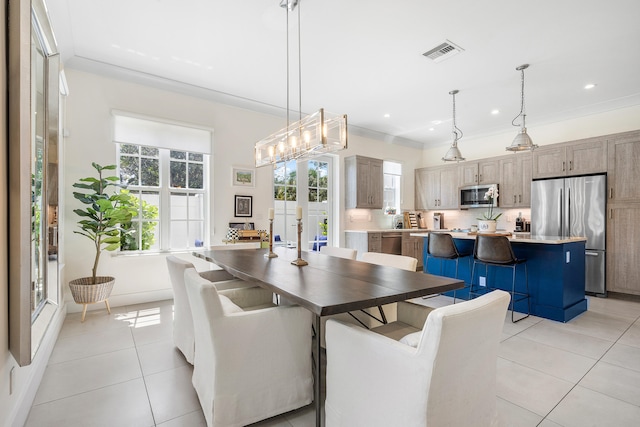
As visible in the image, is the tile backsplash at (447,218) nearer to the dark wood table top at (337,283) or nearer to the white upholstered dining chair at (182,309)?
the dark wood table top at (337,283)

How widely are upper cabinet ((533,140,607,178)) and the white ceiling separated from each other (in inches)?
26.8

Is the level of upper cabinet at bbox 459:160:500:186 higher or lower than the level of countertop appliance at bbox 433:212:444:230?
higher

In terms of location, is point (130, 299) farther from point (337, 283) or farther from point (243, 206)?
point (337, 283)

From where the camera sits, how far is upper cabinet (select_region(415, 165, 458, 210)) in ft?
22.0

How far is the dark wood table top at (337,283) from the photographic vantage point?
148 cm

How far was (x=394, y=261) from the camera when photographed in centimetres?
262

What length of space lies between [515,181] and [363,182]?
2757 millimetres

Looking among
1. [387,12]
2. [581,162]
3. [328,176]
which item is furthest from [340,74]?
[581,162]

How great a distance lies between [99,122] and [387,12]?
11.6 ft

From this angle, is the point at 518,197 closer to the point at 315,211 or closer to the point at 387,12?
the point at 315,211

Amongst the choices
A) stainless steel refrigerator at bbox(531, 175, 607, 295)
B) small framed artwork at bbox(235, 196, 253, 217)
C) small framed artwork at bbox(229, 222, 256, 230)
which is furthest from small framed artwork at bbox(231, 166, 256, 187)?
stainless steel refrigerator at bbox(531, 175, 607, 295)

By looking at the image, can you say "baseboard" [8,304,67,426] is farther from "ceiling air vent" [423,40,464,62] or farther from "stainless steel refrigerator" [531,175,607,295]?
"stainless steel refrigerator" [531,175,607,295]

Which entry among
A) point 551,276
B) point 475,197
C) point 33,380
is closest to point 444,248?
point 551,276

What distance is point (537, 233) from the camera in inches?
206
